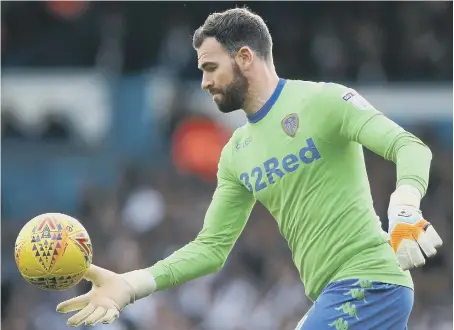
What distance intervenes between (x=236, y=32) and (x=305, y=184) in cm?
109

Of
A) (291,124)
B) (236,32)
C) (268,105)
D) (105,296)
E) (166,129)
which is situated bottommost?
(166,129)

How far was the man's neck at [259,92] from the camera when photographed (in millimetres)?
6754

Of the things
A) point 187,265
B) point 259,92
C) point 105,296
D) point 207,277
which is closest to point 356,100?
point 259,92

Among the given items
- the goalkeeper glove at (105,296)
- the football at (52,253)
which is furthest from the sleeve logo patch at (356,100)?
the football at (52,253)

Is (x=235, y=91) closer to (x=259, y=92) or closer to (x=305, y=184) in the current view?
(x=259, y=92)

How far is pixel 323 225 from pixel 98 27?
12.4 meters

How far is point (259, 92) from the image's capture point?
6.75 m

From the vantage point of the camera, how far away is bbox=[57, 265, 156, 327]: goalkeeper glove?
21.5 ft

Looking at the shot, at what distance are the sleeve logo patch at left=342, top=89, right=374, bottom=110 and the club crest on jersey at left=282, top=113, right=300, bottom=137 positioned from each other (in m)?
0.36

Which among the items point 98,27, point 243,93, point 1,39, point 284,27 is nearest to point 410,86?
point 284,27

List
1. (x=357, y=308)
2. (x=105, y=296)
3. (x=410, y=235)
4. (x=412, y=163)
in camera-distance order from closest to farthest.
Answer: (x=410, y=235), (x=412, y=163), (x=357, y=308), (x=105, y=296)

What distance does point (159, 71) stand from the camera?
1770 cm

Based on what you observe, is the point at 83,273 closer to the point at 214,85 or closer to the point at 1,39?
the point at 214,85

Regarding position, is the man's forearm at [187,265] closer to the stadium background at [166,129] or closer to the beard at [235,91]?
the beard at [235,91]
